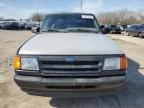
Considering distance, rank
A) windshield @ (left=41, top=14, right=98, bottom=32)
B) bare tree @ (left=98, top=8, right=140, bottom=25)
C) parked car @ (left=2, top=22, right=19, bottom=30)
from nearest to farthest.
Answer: windshield @ (left=41, top=14, right=98, bottom=32), parked car @ (left=2, top=22, right=19, bottom=30), bare tree @ (left=98, top=8, right=140, bottom=25)

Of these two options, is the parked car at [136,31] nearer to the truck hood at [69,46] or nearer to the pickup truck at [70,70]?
the truck hood at [69,46]

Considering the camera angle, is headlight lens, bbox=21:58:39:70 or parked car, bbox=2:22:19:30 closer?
headlight lens, bbox=21:58:39:70

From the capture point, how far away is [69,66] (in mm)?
3988

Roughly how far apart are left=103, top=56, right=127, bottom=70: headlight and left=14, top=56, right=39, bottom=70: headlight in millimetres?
1113

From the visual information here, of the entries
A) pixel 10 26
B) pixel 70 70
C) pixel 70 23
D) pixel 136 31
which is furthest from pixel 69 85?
pixel 10 26

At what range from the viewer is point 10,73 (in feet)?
24.3

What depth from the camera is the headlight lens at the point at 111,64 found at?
4047mm

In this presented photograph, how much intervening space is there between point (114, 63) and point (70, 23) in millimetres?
2310

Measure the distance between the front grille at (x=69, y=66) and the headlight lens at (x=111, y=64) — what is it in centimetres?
9

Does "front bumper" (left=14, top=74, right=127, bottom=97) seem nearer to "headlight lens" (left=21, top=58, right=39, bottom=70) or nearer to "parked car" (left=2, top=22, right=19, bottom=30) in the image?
"headlight lens" (left=21, top=58, right=39, bottom=70)

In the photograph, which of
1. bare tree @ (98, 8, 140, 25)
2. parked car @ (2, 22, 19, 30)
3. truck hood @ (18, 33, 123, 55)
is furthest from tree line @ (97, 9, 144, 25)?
truck hood @ (18, 33, 123, 55)

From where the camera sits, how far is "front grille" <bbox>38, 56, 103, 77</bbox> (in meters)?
3.98

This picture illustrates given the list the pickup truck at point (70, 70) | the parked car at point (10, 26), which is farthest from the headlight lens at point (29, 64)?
the parked car at point (10, 26)

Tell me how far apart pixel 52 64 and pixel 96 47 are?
81 centimetres
